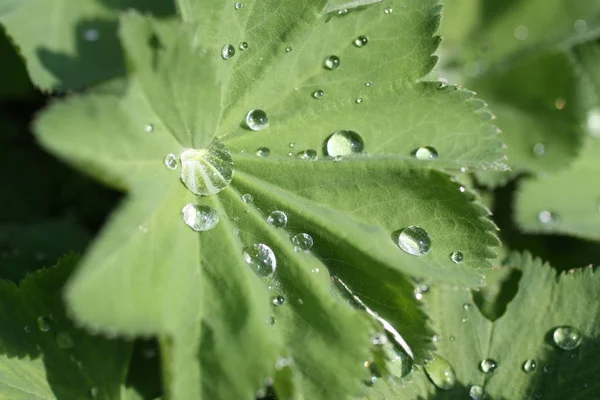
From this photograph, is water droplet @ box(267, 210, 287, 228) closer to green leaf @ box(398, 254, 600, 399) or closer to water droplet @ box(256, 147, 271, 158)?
water droplet @ box(256, 147, 271, 158)

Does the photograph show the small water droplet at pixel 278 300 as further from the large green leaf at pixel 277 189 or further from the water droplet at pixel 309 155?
the water droplet at pixel 309 155

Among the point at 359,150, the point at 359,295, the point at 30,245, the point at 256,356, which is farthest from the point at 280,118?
the point at 30,245

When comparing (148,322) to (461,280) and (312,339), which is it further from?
(461,280)

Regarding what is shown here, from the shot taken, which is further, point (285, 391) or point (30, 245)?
point (30, 245)

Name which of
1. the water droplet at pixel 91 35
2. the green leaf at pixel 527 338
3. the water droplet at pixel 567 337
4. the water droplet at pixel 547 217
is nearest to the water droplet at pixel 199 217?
the green leaf at pixel 527 338

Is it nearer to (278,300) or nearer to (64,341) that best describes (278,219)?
(278,300)

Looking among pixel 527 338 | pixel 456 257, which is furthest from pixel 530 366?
pixel 456 257
